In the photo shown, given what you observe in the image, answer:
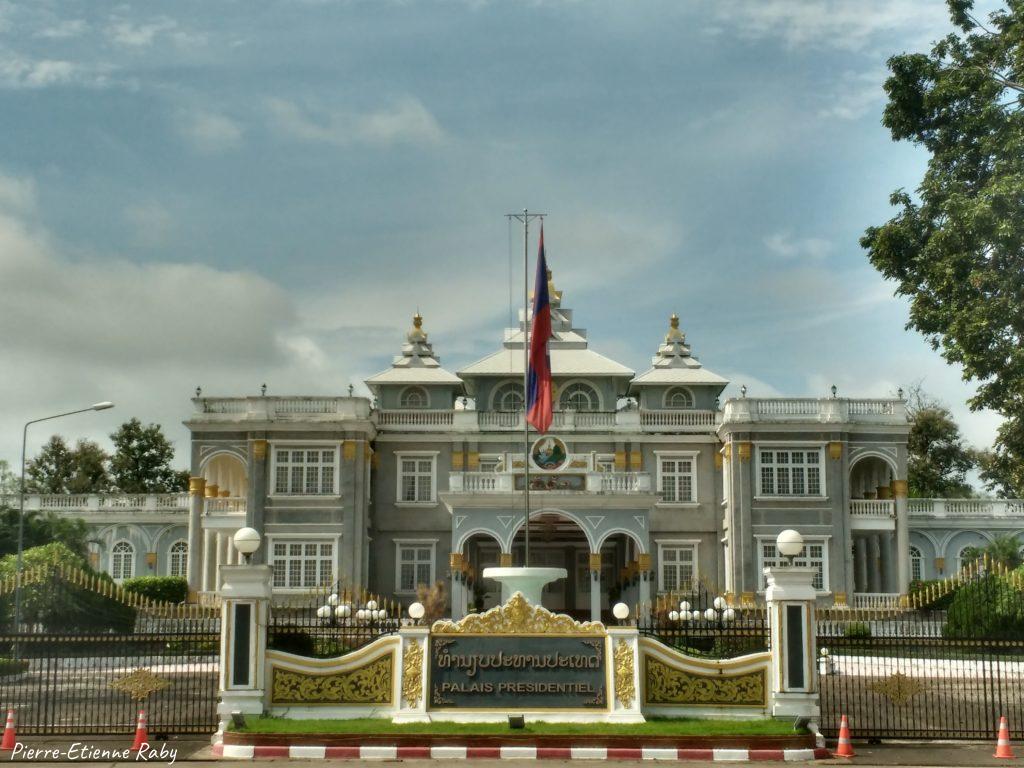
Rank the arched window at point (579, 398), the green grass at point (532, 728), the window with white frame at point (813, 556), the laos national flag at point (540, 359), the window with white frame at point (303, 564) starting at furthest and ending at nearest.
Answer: the arched window at point (579, 398), the window with white frame at point (303, 564), the window with white frame at point (813, 556), the laos national flag at point (540, 359), the green grass at point (532, 728)

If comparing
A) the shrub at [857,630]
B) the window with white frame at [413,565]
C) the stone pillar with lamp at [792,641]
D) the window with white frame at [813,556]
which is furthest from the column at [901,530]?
the stone pillar with lamp at [792,641]

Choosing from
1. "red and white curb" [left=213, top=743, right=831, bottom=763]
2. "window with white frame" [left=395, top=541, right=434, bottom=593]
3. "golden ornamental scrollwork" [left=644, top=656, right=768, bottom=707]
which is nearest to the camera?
"red and white curb" [left=213, top=743, right=831, bottom=763]

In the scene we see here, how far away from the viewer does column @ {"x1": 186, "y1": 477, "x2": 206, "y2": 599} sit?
40438mm

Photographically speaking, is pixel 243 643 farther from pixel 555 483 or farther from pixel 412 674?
pixel 555 483

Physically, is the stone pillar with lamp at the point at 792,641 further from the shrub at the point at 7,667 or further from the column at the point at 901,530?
the column at the point at 901,530

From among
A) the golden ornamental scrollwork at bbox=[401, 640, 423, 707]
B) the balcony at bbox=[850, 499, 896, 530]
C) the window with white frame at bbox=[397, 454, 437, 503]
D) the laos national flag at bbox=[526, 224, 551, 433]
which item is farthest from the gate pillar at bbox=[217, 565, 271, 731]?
the balcony at bbox=[850, 499, 896, 530]

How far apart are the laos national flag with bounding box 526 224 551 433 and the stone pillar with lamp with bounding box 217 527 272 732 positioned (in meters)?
7.99

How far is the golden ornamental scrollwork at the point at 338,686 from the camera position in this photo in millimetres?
17078

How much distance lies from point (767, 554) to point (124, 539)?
78.9 feet

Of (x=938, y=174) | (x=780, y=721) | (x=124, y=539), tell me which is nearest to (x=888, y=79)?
(x=938, y=174)

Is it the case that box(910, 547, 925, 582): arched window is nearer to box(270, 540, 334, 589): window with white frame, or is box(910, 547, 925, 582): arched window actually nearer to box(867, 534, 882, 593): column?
box(867, 534, 882, 593): column

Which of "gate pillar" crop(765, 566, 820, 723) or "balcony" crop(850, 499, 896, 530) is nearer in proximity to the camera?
"gate pillar" crop(765, 566, 820, 723)

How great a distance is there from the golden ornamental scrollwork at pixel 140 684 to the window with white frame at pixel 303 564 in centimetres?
2261

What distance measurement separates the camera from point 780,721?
16.8 m
